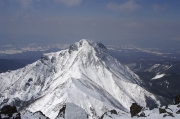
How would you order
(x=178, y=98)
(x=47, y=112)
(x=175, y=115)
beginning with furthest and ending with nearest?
(x=47, y=112)
(x=178, y=98)
(x=175, y=115)

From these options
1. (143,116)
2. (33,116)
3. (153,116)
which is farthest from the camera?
(33,116)

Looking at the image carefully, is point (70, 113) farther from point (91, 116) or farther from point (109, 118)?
point (91, 116)

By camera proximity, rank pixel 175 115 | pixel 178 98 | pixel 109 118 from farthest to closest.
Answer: pixel 178 98, pixel 109 118, pixel 175 115

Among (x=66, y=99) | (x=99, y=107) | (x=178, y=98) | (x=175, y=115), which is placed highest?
(x=66, y=99)

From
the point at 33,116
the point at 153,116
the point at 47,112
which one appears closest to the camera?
the point at 153,116

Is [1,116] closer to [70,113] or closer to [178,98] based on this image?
[70,113]

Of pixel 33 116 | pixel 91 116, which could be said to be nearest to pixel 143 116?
pixel 33 116

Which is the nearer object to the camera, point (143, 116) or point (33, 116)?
point (143, 116)

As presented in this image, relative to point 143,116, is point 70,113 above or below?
above

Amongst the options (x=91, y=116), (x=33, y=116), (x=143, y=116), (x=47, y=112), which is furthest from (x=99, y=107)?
(x=143, y=116)
